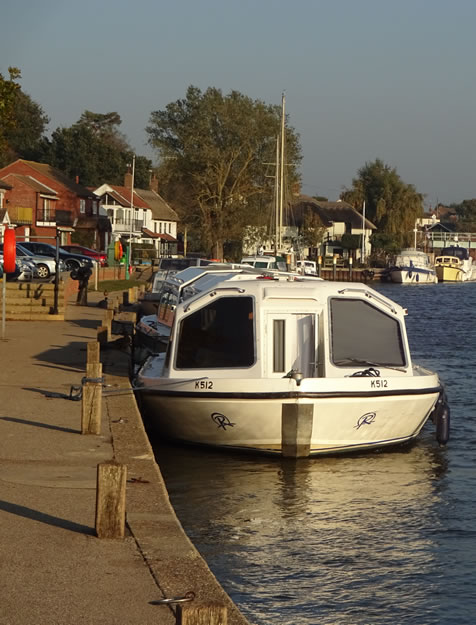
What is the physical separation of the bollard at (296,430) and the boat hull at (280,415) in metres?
0.04

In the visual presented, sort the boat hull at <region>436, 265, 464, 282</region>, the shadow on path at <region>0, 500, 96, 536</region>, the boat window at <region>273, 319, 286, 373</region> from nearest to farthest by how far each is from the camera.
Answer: the shadow on path at <region>0, 500, 96, 536</region> < the boat window at <region>273, 319, 286, 373</region> < the boat hull at <region>436, 265, 464, 282</region>

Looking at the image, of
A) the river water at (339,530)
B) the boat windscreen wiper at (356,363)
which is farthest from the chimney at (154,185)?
the boat windscreen wiper at (356,363)

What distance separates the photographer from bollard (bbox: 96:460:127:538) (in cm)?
873

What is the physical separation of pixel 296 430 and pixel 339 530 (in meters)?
2.88

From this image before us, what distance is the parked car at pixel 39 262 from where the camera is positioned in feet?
158

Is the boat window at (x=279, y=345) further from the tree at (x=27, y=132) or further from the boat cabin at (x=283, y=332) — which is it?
the tree at (x=27, y=132)

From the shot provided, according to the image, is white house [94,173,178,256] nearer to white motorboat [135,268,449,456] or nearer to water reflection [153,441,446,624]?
white motorboat [135,268,449,456]

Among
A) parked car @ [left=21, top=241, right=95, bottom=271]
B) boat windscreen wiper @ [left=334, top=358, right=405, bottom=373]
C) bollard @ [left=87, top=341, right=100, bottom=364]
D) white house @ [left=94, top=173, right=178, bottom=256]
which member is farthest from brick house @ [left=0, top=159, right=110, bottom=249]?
boat windscreen wiper @ [left=334, top=358, right=405, bottom=373]

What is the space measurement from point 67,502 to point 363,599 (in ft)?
10.1

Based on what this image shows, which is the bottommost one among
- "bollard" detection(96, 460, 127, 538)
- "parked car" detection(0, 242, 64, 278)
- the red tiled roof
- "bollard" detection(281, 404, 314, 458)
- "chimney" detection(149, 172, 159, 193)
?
"bollard" detection(281, 404, 314, 458)

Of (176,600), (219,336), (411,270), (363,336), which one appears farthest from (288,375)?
(411,270)

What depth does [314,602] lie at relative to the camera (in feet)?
33.9

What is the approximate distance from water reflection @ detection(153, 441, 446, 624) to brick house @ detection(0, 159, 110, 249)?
68027mm

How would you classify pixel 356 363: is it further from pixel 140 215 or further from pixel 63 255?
pixel 140 215
